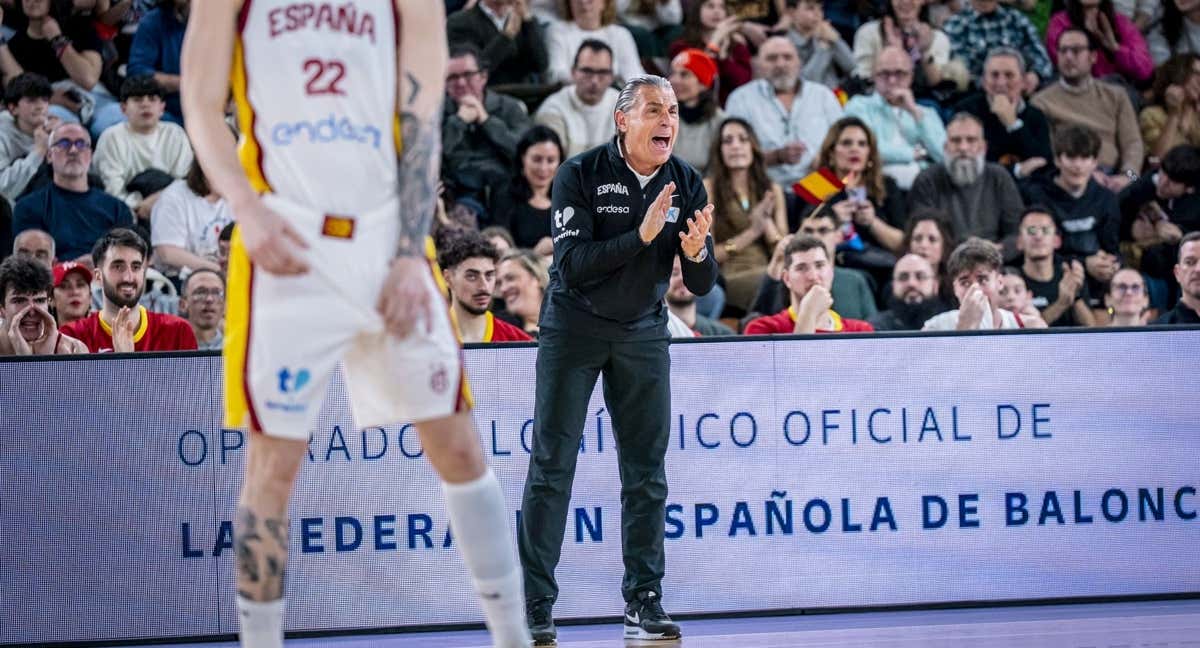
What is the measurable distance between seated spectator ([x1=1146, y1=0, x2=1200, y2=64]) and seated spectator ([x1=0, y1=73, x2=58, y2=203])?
8.85 metres

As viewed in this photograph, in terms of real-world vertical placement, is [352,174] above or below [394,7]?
below

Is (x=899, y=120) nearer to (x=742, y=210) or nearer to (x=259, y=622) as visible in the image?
(x=742, y=210)

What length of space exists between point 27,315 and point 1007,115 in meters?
7.46

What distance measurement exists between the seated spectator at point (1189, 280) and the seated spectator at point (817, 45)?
4365 millimetres

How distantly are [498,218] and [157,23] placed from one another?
9.32 ft

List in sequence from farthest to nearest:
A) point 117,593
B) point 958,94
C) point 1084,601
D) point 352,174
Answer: point 958,94 → point 1084,601 → point 117,593 → point 352,174

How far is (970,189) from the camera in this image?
1119 centimetres

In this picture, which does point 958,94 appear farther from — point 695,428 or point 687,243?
point 687,243

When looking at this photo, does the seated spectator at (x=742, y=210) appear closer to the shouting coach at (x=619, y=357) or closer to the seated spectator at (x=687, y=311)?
the seated spectator at (x=687, y=311)

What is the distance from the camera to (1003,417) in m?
7.11

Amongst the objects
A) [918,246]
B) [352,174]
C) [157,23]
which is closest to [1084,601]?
[918,246]

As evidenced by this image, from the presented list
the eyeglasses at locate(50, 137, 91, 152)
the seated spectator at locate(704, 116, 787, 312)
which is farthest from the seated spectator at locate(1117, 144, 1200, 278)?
the eyeglasses at locate(50, 137, 91, 152)

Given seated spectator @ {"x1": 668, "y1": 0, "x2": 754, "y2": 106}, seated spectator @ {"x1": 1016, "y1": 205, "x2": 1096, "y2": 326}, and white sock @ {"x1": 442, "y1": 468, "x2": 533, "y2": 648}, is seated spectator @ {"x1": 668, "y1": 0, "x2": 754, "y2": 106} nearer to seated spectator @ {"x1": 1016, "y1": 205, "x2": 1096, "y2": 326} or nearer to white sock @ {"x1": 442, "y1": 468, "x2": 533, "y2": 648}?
seated spectator @ {"x1": 1016, "y1": 205, "x2": 1096, "y2": 326}

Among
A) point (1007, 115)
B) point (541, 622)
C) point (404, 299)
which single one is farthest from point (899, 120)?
point (404, 299)
